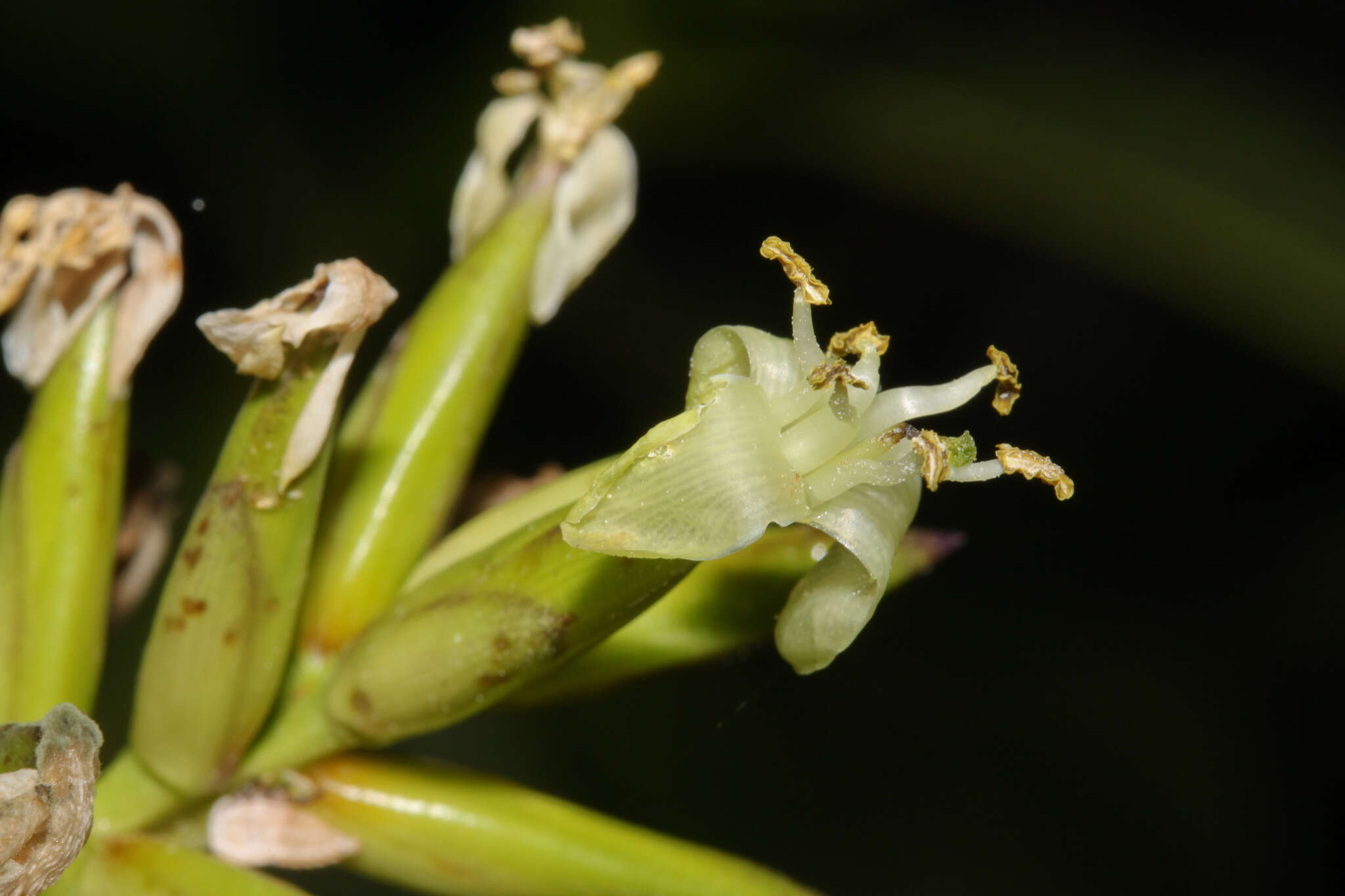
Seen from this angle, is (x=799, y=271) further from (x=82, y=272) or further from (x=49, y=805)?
(x=82, y=272)

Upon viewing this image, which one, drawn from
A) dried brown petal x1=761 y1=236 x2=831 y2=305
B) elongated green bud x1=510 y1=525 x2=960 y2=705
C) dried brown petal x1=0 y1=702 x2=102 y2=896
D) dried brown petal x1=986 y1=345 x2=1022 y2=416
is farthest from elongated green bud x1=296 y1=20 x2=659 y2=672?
dried brown petal x1=986 y1=345 x2=1022 y2=416

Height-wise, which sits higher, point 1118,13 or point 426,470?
point 1118,13

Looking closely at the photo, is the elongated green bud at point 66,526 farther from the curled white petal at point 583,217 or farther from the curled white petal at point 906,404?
the curled white petal at point 906,404

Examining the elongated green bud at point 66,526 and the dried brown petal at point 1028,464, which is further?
the elongated green bud at point 66,526

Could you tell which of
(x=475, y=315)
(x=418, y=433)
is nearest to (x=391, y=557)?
(x=418, y=433)

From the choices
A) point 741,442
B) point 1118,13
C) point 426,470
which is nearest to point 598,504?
point 741,442

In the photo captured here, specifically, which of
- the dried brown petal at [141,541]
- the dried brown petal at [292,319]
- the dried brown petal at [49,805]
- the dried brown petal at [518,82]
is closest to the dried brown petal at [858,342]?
the dried brown petal at [292,319]

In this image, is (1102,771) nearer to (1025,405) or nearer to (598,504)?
(1025,405)
